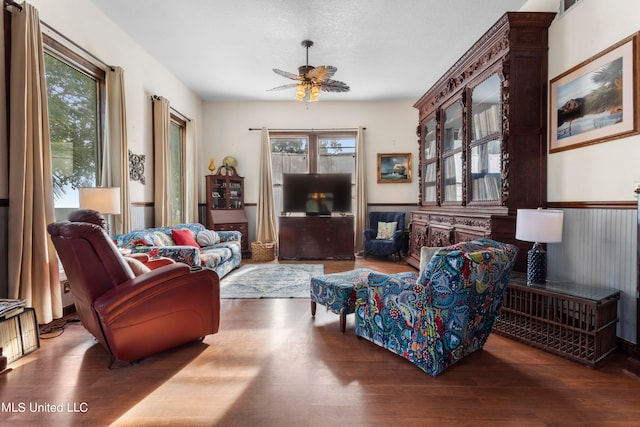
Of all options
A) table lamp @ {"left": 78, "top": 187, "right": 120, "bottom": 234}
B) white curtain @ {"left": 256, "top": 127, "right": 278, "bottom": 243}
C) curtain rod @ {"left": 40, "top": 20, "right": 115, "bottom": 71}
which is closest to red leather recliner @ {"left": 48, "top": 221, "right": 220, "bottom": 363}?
table lamp @ {"left": 78, "top": 187, "right": 120, "bottom": 234}

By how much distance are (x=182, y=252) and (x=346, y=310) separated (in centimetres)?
199

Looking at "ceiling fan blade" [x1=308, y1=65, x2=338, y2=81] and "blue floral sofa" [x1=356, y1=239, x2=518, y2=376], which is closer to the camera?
"blue floral sofa" [x1=356, y1=239, x2=518, y2=376]

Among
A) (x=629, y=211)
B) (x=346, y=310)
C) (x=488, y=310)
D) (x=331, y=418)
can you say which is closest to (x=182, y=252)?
(x=346, y=310)

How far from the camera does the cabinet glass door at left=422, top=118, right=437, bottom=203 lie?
4.88 meters

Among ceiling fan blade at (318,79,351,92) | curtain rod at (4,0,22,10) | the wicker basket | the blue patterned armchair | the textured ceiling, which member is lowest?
the wicker basket

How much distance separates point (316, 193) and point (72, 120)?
3918 mm

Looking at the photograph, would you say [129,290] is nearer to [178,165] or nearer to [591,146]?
[591,146]

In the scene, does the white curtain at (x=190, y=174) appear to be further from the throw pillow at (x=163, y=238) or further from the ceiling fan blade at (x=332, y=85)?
the ceiling fan blade at (x=332, y=85)

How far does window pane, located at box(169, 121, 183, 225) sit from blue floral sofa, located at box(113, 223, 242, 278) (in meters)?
0.77

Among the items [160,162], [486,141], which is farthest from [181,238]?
[486,141]

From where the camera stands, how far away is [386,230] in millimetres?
6141

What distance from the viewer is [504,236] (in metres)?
3.01

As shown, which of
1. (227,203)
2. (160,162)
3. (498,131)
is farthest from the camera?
(227,203)

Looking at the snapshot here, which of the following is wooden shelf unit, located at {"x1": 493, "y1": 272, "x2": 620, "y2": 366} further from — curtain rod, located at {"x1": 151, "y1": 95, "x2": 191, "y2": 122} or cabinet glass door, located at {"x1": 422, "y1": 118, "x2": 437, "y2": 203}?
curtain rod, located at {"x1": 151, "y1": 95, "x2": 191, "y2": 122}
